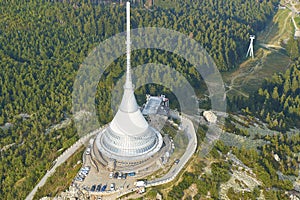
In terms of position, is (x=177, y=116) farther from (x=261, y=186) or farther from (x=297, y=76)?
(x=297, y=76)

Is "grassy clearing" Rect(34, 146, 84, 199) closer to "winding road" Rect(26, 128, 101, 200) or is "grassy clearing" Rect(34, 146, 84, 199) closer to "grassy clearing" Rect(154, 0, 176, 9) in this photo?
"winding road" Rect(26, 128, 101, 200)

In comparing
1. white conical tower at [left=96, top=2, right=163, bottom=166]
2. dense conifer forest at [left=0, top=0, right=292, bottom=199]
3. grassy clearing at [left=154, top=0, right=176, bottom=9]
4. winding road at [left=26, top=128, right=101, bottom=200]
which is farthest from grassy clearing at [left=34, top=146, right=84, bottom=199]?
grassy clearing at [left=154, top=0, right=176, bottom=9]

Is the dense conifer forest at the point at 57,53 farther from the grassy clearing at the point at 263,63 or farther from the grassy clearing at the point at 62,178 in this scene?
the grassy clearing at the point at 263,63

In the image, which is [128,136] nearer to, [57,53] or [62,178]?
[62,178]

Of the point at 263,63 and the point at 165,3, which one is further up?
the point at 165,3

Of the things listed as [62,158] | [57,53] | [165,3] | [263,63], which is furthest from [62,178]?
[165,3]

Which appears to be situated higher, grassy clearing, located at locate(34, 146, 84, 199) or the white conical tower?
the white conical tower
